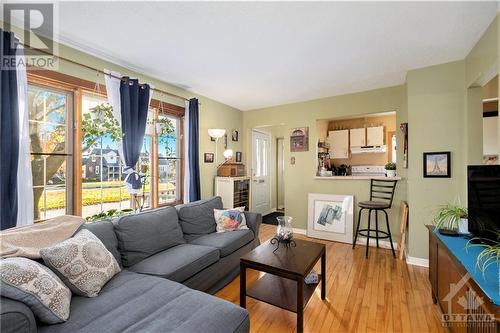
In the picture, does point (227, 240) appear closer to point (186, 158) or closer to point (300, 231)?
point (186, 158)

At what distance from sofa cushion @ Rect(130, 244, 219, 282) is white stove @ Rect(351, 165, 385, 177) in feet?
14.7

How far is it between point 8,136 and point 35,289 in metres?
1.43

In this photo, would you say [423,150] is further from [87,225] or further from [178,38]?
[87,225]

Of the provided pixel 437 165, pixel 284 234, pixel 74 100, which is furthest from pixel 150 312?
pixel 437 165

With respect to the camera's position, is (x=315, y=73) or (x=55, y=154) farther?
(x=315, y=73)

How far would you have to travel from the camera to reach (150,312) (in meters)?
1.34

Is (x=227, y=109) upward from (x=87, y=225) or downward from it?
upward

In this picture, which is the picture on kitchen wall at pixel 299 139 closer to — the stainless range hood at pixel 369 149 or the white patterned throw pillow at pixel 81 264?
the stainless range hood at pixel 369 149

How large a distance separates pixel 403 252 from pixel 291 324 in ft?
7.48

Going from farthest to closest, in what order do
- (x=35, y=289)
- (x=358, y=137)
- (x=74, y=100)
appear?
(x=358, y=137) → (x=74, y=100) → (x=35, y=289)

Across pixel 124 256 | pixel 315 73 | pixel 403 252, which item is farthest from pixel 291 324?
pixel 315 73

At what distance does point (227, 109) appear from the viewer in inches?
185

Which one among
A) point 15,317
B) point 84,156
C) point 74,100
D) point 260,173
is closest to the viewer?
point 15,317
